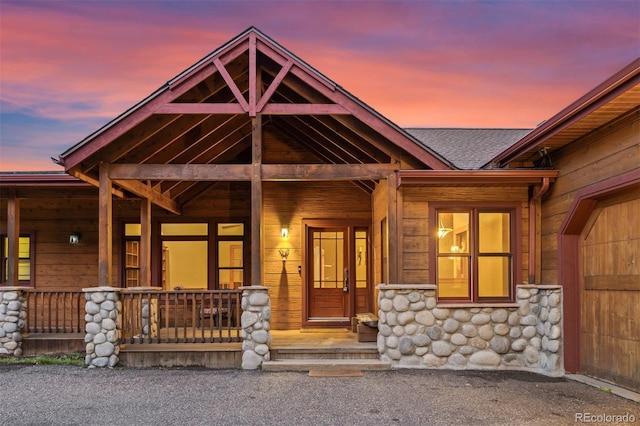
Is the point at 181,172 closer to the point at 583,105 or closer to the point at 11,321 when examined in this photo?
the point at 11,321

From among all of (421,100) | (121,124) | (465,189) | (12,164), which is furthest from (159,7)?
(12,164)

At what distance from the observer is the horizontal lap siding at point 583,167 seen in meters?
5.97

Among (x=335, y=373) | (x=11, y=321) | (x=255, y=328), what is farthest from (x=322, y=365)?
(x=11, y=321)

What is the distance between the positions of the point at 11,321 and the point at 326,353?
17.6 ft

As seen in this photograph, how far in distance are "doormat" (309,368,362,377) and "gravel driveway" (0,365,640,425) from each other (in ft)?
0.43

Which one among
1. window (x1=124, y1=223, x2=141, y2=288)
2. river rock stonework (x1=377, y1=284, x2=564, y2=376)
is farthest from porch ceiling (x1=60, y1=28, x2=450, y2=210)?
window (x1=124, y1=223, x2=141, y2=288)

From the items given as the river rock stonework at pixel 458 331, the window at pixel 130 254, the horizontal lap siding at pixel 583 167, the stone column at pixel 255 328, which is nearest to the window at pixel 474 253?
the river rock stonework at pixel 458 331

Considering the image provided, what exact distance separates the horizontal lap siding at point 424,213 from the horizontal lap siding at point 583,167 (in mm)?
311

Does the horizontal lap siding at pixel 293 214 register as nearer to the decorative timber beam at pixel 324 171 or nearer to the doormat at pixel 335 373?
the decorative timber beam at pixel 324 171

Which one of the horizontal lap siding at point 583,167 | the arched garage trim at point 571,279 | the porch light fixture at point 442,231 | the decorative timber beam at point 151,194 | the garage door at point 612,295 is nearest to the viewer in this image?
the horizontal lap siding at point 583,167

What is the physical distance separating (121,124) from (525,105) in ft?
42.2

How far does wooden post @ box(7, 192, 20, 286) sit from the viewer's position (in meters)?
9.32

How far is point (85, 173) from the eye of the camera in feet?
26.5

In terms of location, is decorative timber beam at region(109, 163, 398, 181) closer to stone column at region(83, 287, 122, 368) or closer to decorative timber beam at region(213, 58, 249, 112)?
decorative timber beam at region(213, 58, 249, 112)
